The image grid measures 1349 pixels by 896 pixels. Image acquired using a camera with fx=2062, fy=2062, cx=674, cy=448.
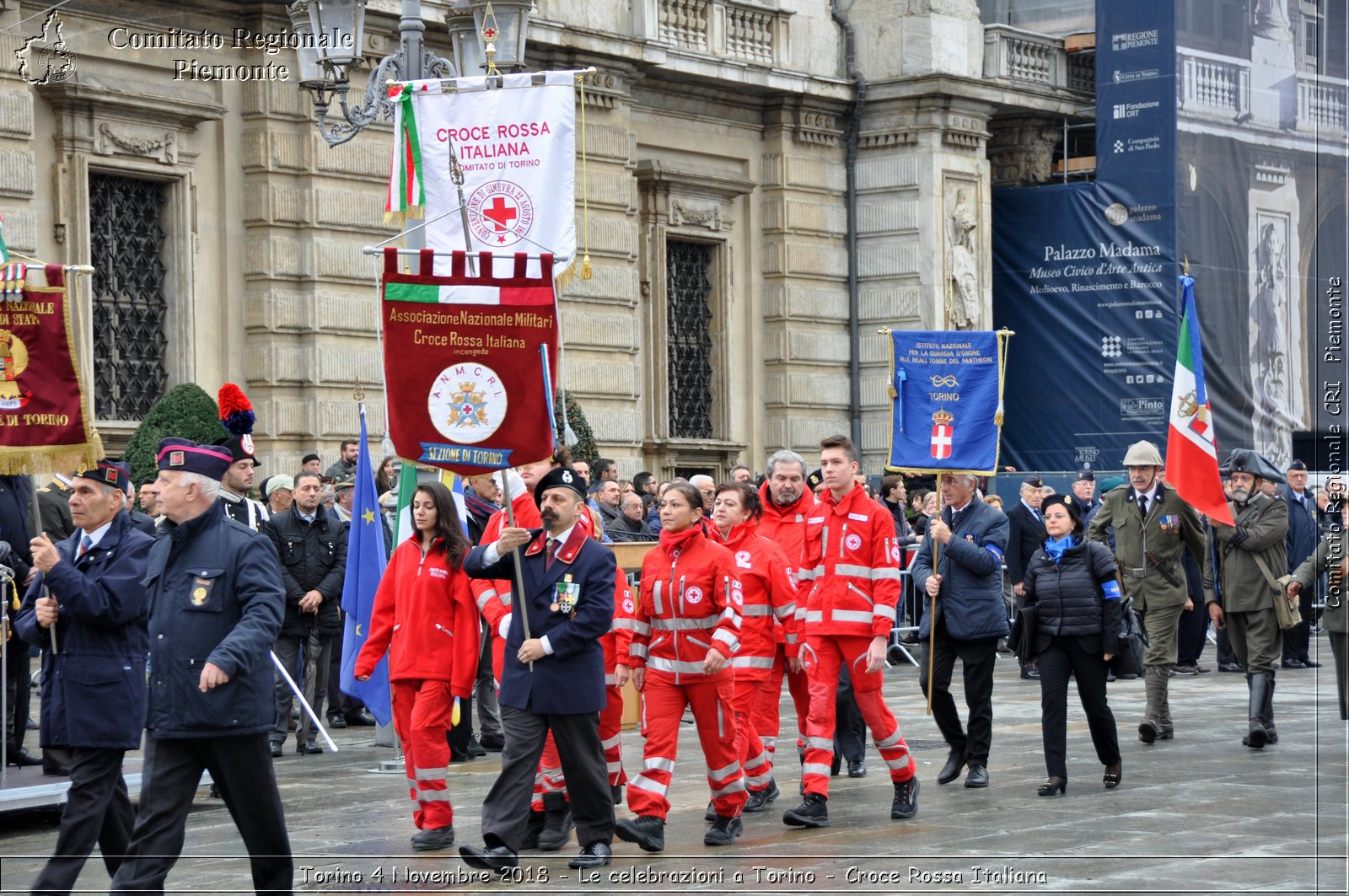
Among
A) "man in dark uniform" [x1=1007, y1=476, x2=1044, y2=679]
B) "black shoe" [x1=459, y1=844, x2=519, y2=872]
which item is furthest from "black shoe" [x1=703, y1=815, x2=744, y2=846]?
"man in dark uniform" [x1=1007, y1=476, x2=1044, y2=679]

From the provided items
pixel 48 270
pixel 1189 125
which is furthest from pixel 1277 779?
pixel 1189 125

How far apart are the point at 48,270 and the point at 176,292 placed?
11.2m

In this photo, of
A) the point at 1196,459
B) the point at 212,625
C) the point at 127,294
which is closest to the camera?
the point at 212,625

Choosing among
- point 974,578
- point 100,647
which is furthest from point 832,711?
point 100,647

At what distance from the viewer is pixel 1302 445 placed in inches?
1134

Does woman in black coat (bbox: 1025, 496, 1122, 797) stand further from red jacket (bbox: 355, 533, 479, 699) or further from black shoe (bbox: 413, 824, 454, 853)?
black shoe (bbox: 413, 824, 454, 853)

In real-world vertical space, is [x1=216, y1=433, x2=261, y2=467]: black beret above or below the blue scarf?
above

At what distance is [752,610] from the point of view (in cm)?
1077

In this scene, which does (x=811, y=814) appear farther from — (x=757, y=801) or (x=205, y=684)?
(x=205, y=684)

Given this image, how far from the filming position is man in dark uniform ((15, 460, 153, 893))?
316 inches

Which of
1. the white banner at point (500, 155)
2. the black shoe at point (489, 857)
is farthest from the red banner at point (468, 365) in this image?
the white banner at point (500, 155)

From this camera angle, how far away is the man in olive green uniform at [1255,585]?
13.7 meters

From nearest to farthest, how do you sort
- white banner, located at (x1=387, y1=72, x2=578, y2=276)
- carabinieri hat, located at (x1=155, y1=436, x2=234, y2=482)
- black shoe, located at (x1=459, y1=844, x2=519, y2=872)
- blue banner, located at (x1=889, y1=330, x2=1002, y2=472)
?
carabinieri hat, located at (x1=155, y1=436, x2=234, y2=482)
black shoe, located at (x1=459, y1=844, x2=519, y2=872)
blue banner, located at (x1=889, y1=330, x2=1002, y2=472)
white banner, located at (x1=387, y1=72, x2=578, y2=276)

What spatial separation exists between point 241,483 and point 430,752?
3.34 m
